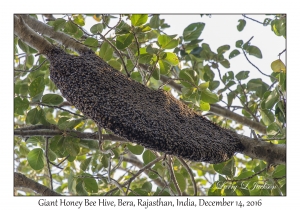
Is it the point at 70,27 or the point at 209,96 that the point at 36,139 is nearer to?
the point at 70,27

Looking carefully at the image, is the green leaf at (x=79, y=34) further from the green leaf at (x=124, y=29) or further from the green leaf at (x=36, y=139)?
the green leaf at (x=36, y=139)

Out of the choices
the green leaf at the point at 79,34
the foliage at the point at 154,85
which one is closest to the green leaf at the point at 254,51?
the foliage at the point at 154,85

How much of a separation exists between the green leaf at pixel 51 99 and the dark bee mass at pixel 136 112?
0.28 m

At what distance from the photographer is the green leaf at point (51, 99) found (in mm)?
1444

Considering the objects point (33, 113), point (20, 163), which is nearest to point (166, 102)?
point (33, 113)

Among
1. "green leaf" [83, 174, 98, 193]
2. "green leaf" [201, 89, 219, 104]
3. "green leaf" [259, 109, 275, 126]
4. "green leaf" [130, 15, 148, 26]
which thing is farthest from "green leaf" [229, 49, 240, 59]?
"green leaf" [83, 174, 98, 193]

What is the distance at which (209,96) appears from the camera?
4.87 ft

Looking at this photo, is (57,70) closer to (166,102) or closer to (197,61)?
(166,102)

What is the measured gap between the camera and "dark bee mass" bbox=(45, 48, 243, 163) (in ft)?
3.02

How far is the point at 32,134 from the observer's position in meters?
1.46

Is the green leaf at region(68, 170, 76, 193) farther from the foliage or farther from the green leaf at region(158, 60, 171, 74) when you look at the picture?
the green leaf at region(158, 60, 171, 74)

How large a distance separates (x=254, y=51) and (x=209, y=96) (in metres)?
0.50
